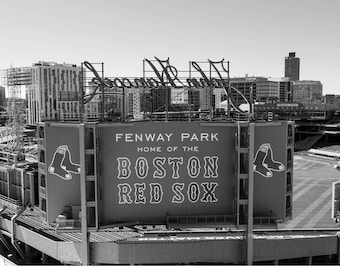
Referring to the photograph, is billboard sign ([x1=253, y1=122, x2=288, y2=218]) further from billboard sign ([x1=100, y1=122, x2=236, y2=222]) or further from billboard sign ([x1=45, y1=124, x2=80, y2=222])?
billboard sign ([x1=45, y1=124, x2=80, y2=222])

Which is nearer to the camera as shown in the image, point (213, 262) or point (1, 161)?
point (213, 262)

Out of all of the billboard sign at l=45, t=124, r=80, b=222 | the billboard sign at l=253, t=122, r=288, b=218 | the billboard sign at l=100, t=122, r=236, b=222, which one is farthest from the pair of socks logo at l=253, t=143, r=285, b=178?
the billboard sign at l=45, t=124, r=80, b=222

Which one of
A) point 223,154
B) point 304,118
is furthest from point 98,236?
point 304,118

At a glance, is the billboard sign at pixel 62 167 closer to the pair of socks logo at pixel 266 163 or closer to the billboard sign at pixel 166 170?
the billboard sign at pixel 166 170

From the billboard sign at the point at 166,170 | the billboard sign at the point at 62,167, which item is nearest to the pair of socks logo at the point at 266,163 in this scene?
the billboard sign at the point at 166,170

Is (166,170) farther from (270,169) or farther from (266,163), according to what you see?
(270,169)

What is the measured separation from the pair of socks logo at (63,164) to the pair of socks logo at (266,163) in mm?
11280

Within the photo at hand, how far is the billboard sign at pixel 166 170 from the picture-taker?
73.0 feet

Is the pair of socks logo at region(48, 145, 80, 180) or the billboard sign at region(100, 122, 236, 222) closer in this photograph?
the billboard sign at region(100, 122, 236, 222)

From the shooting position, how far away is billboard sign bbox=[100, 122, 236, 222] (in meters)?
22.2

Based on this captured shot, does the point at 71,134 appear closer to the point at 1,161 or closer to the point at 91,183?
the point at 91,183

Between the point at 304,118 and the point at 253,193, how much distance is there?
86.8 metres

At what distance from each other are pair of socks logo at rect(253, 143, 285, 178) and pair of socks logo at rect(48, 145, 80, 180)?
11280mm

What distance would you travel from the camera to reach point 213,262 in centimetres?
2564
